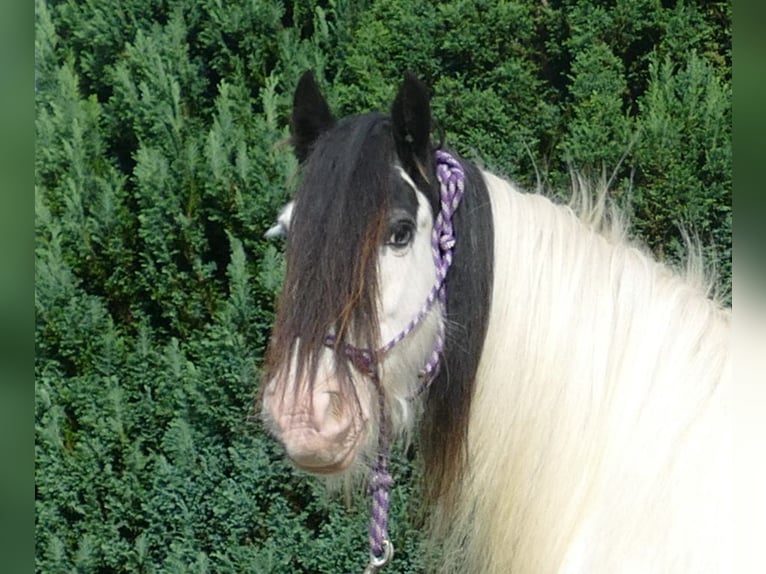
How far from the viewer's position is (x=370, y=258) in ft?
6.07

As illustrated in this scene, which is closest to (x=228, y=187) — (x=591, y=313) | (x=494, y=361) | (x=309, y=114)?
(x=309, y=114)

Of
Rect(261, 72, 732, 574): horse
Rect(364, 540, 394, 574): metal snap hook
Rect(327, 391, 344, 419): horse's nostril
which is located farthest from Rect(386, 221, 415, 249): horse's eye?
Rect(364, 540, 394, 574): metal snap hook

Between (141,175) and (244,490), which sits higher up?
(141,175)

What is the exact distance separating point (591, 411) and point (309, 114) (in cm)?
90

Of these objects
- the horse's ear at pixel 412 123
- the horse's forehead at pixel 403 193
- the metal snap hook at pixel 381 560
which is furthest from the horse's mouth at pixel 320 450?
the horse's ear at pixel 412 123

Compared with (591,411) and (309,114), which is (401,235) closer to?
(309,114)

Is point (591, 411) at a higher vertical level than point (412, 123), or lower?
lower

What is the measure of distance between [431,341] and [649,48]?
220 centimetres

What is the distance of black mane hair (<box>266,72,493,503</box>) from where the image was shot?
71.9 inches

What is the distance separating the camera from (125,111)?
3807 mm

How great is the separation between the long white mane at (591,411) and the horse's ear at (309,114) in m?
0.42

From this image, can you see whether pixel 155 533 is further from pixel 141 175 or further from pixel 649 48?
pixel 649 48
